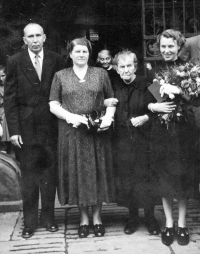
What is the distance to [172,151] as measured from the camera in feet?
13.6

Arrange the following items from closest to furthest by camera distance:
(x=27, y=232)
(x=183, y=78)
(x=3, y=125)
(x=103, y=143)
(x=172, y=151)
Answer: (x=183, y=78), (x=172, y=151), (x=103, y=143), (x=27, y=232), (x=3, y=125)

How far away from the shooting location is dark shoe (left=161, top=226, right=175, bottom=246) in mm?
4121

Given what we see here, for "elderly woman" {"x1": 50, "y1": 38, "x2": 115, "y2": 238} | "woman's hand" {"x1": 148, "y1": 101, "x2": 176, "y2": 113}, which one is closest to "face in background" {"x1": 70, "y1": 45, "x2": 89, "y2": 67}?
"elderly woman" {"x1": 50, "y1": 38, "x2": 115, "y2": 238}

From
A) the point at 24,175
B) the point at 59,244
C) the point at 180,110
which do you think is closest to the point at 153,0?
the point at 180,110

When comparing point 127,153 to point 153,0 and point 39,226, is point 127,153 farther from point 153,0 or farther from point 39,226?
point 153,0

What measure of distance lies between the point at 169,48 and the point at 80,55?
813 mm

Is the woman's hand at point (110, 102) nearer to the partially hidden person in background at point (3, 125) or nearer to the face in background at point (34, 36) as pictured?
the face in background at point (34, 36)

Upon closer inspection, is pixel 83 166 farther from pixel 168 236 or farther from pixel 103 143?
pixel 168 236

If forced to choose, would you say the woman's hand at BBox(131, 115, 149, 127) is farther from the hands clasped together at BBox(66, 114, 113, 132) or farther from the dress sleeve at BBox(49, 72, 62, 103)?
the dress sleeve at BBox(49, 72, 62, 103)

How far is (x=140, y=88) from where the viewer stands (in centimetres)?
438

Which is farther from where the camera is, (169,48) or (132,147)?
(132,147)

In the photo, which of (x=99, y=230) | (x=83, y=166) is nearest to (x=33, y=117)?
(x=83, y=166)

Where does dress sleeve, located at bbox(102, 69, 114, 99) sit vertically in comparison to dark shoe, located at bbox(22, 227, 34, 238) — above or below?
above

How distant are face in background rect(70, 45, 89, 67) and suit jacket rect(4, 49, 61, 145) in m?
0.34
